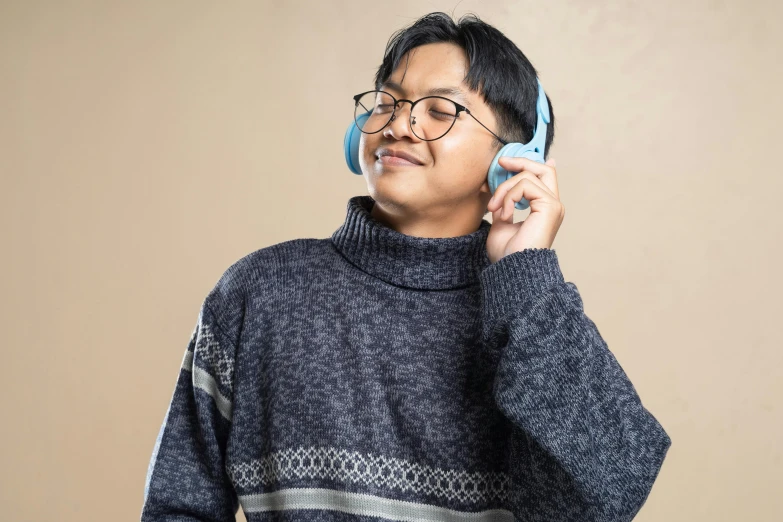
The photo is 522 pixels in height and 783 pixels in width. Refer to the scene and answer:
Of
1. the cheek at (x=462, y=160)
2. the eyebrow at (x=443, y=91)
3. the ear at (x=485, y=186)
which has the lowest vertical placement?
the ear at (x=485, y=186)

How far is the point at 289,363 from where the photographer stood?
4.88 feet

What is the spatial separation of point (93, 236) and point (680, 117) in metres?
1.79

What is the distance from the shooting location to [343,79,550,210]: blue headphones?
5.03 feet

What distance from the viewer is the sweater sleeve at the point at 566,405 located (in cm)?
129

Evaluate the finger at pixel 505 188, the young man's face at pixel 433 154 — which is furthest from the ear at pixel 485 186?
the finger at pixel 505 188

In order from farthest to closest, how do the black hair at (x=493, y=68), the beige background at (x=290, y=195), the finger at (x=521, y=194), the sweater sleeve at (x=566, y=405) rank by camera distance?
the beige background at (x=290, y=195) → the black hair at (x=493, y=68) → the finger at (x=521, y=194) → the sweater sleeve at (x=566, y=405)

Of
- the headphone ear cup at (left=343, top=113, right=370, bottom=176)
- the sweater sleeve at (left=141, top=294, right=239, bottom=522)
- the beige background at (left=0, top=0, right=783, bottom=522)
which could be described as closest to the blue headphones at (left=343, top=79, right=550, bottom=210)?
the headphone ear cup at (left=343, top=113, right=370, bottom=176)

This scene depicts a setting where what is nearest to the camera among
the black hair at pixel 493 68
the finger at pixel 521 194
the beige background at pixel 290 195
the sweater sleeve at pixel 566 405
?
the sweater sleeve at pixel 566 405

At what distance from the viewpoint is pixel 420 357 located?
4.85 feet

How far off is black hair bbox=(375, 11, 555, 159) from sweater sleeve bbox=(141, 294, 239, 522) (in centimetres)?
58

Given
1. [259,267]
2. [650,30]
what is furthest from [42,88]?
[650,30]

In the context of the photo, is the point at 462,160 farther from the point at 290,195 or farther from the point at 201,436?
the point at 290,195

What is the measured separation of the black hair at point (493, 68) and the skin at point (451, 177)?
0.7 inches

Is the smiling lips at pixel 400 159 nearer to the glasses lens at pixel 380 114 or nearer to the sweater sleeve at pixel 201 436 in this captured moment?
the glasses lens at pixel 380 114
